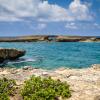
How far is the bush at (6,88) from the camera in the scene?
10.8 m

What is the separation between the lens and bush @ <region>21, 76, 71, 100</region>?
35.5 feet

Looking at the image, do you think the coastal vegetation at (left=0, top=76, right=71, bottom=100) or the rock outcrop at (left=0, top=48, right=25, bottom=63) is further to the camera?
the rock outcrop at (left=0, top=48, right=25, bottom=63)

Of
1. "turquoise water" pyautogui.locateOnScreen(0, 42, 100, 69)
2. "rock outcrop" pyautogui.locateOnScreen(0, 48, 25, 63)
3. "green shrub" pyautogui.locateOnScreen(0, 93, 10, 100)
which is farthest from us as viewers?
"rock outcrop" pyautogui.locateOnScreen(0, 48, 25, 63)

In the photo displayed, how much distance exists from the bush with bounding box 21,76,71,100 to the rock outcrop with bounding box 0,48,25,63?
19.2 m

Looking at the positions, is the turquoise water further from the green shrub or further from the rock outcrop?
the green shrub

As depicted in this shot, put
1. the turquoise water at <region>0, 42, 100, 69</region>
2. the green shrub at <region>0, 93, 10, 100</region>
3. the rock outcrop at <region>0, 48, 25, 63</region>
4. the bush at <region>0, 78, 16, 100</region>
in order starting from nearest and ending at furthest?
1. the green shrub at <region>0, 93, 10, 100</region>
2. the bush at <region>0, 78, 16, 100</region>
3. the turquoise water at <region>0, 42, 100, 69</region>
4. the rock outcrop at <region>0, 48, 25, 63</region>

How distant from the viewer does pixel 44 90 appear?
11023mm

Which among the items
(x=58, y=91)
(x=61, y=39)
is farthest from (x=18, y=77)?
(x=61, y=39)

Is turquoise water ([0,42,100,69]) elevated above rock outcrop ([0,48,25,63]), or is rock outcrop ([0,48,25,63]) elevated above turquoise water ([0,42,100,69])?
rock outcrop ([0,48,25,63])

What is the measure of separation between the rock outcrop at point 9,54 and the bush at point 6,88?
18.6 metres

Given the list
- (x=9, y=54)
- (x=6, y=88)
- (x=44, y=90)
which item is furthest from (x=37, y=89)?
(x=9, y=54)

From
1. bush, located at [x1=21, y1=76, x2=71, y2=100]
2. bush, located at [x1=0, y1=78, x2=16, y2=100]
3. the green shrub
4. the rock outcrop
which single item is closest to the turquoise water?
the rock outcrop

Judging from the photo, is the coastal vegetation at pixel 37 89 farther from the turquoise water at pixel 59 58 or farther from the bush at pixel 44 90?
the turquoise water at pixel 59 58

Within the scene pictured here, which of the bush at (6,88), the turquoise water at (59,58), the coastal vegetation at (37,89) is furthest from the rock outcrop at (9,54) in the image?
the coastal vegetation at (37,89)
